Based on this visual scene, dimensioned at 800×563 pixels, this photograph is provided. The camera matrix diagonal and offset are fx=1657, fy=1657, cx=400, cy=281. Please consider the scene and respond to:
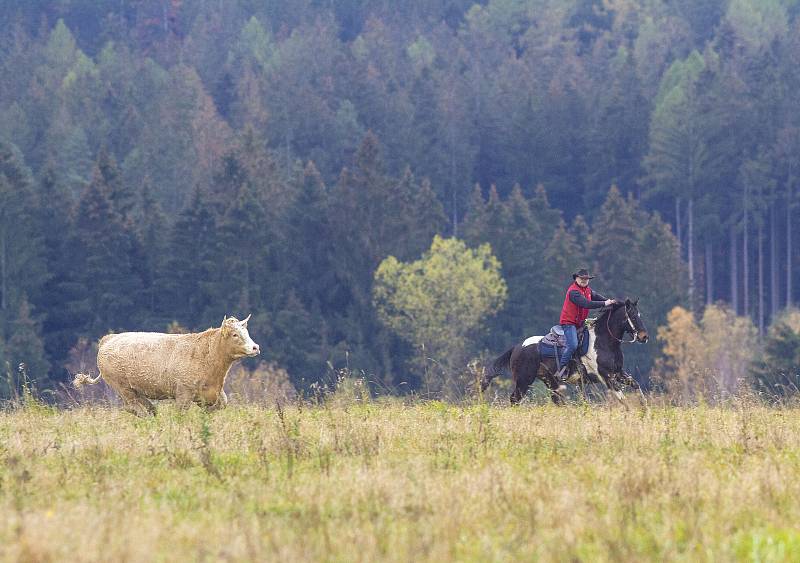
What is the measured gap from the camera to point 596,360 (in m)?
21.2

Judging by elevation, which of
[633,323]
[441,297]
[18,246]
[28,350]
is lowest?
[28,350]

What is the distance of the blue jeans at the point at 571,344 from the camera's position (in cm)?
2127

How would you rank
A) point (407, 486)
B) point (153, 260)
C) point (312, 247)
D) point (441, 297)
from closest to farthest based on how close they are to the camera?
point (407, 486) → point (441, 297) → point (153, 260) → point (312, 247)

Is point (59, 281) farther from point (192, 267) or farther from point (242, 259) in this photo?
point (242, 259)

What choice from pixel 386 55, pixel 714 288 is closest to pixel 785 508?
pixel 714 288

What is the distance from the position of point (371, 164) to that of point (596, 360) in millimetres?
89605

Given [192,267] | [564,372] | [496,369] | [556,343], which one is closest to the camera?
[564,372]

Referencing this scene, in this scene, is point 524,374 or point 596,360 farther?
point 524,374

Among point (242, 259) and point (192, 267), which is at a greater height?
point (242, 259)

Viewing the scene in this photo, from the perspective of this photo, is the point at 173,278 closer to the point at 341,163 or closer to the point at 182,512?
the point at 341,163

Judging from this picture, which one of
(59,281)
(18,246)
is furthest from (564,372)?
(59,281)

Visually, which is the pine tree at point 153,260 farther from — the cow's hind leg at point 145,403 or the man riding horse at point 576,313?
the cow's hind leg at point 145,403

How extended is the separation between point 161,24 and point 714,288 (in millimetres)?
87855

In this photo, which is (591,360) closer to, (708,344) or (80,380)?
(80,380)
